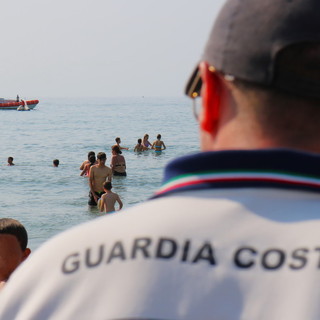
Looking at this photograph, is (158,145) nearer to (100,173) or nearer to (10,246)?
(100,173)

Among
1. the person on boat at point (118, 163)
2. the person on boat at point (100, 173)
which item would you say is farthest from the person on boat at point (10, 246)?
the person on boat at point (118, 163)

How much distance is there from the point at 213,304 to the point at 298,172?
261 mm

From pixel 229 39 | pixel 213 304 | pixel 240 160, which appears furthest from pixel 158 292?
pixel 229 39

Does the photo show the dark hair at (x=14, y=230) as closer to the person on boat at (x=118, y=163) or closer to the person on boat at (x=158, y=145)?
the person on boat at (x=118, y=163)

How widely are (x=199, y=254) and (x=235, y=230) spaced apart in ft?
0.24

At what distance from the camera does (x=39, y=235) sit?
18312 millimetres

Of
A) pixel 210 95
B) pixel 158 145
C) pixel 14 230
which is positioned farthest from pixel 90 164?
pixel 210 95

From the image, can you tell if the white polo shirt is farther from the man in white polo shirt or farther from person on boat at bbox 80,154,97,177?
person on boat at bbox 80,154,97,177

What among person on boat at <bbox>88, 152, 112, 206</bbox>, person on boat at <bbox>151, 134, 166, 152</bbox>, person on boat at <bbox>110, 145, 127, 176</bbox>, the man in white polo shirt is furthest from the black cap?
person on boat at <bbox>151, 134, 166, 152</bbox>

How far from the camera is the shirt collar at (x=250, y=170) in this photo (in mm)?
1270

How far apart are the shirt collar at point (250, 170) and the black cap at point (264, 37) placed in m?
0.12

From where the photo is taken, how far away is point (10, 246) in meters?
4.43

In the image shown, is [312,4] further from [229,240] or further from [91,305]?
[91,305]

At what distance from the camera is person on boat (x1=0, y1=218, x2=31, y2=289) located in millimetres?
4336
